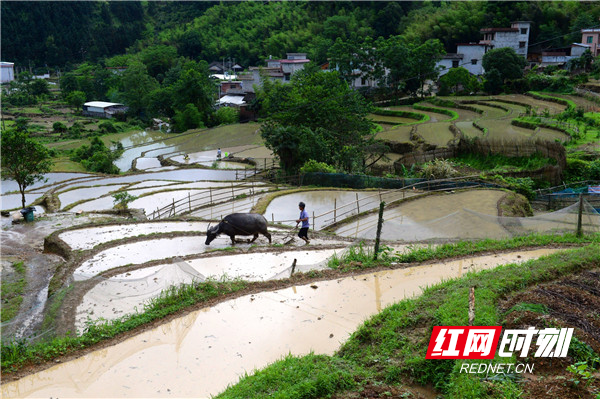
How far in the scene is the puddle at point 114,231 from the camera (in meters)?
14.1

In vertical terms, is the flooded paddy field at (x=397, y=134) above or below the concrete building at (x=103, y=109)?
below

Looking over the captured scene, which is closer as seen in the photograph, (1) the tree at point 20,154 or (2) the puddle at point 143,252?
(2) the puddle at point 143,252

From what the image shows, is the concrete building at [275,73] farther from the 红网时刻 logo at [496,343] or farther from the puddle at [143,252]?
the 红网时刻 logo at [496,343]

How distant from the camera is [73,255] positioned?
1263 cm

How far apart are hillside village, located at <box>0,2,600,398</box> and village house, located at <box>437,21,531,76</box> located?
5088 mm

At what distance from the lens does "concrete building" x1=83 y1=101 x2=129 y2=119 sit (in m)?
61.5

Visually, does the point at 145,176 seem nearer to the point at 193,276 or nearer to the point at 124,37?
the point at 193,276

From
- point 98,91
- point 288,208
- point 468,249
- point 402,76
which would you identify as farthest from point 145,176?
point 98,91

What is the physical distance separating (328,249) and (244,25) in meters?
86.1

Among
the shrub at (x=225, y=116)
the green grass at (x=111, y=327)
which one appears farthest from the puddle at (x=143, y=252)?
the shrub at (x=225, y=116)

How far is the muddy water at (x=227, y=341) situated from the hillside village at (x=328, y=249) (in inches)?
1.4

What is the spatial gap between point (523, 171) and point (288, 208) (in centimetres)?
1140

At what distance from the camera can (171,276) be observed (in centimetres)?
918

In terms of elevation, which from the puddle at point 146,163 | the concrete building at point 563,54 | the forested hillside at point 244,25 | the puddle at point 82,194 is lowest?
the puddle at point 146,163
